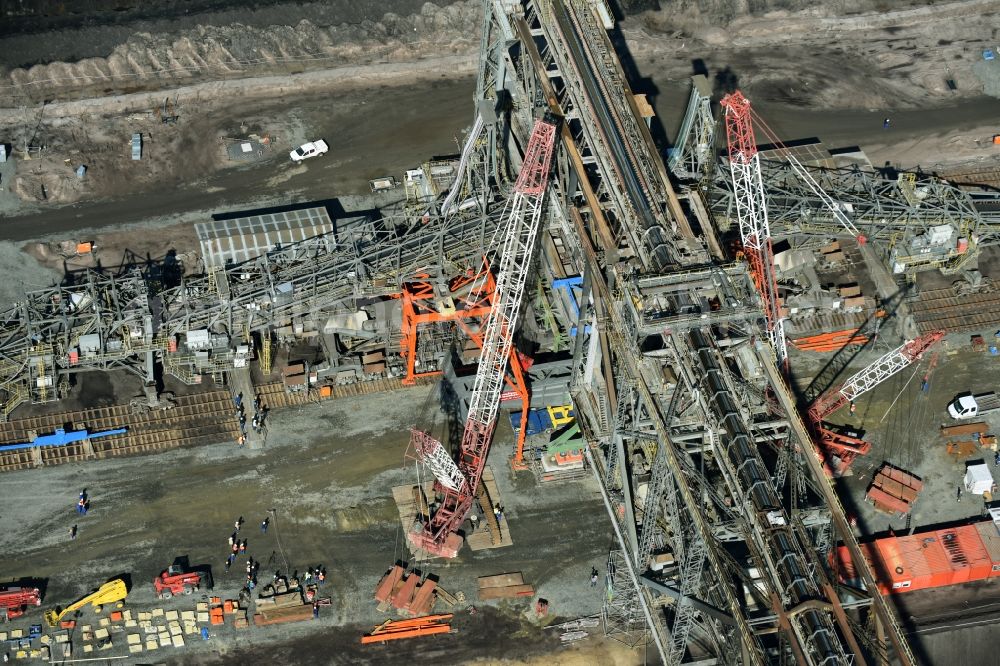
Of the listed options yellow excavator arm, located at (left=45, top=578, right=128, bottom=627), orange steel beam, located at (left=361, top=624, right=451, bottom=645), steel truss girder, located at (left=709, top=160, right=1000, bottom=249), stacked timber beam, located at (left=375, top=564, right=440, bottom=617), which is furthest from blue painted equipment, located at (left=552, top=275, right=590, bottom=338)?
yellow excavator arm, located at (left=45, top=578, right=128, bottom=627)

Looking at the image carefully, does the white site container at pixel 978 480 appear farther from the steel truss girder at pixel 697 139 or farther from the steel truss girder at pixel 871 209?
the steel truss girder at pixel 697 139

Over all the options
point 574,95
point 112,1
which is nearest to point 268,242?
point 574,95

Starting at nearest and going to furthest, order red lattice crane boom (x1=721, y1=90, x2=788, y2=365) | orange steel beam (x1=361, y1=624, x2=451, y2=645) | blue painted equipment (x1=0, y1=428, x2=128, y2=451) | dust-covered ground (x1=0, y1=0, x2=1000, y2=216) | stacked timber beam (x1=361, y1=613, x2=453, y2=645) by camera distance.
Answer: orange steel beam (x1=361, y1=624, x2=451, y2=645) < stacked timber beam (x1=361, y1=613, x2=453, y2=645) < red lattice crane boom (x1=721, y1=90, x2=788, y2=365) < blue painted equipment (x1=0, y1=428, x2=128, y2=451) < dust-covered ground (x1=0, y1=0, x2=1000, y2=216)

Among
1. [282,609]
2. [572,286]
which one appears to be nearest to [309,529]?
[282,609]

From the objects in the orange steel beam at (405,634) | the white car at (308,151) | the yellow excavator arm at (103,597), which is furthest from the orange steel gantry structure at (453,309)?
the yellow excavator arm at (103,597)

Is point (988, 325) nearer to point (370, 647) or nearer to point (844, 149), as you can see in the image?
point (844, 149)

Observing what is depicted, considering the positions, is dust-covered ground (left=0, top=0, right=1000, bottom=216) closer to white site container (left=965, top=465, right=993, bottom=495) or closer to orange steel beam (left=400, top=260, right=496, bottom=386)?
orange steel beam (left=400, top=260, right=496, bottom=386)

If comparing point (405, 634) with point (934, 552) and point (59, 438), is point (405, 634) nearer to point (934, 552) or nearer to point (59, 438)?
point (59, 438)
